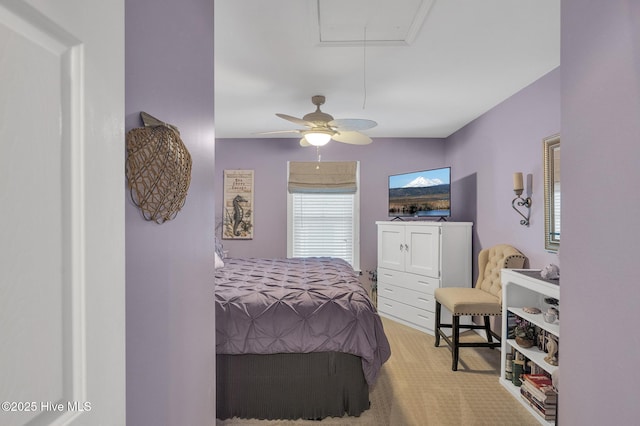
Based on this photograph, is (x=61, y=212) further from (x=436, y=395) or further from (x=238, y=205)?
(x=238, y=205)

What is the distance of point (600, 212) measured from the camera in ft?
3.59

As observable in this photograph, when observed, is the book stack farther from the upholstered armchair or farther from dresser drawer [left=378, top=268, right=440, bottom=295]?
dresser drawer [left=378, top=268, right=440, bottom=295]

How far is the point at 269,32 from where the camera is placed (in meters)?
2.12

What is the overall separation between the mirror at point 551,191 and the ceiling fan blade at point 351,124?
4.53 feet

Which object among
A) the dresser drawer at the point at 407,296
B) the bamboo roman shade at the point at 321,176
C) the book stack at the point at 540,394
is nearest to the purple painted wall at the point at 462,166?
the bamboo roman shade at the point at 321,176

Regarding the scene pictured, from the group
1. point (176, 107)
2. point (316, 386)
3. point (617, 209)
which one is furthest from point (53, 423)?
point (316, 386)

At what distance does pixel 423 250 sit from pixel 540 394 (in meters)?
1.94

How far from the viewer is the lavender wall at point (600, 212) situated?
971mm

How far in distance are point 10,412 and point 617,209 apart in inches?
57.0

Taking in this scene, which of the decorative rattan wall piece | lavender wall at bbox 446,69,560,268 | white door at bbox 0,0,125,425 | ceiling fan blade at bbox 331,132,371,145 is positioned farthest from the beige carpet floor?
ceiling fan blade at bbox 331,132,371,145

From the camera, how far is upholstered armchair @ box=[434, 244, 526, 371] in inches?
117

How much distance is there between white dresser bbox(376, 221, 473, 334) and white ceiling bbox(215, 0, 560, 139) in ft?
4.53

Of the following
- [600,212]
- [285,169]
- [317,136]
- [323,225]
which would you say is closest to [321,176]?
[285,169]

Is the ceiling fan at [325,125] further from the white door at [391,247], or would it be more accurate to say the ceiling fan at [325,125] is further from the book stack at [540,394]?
the book stack at [540,394]
